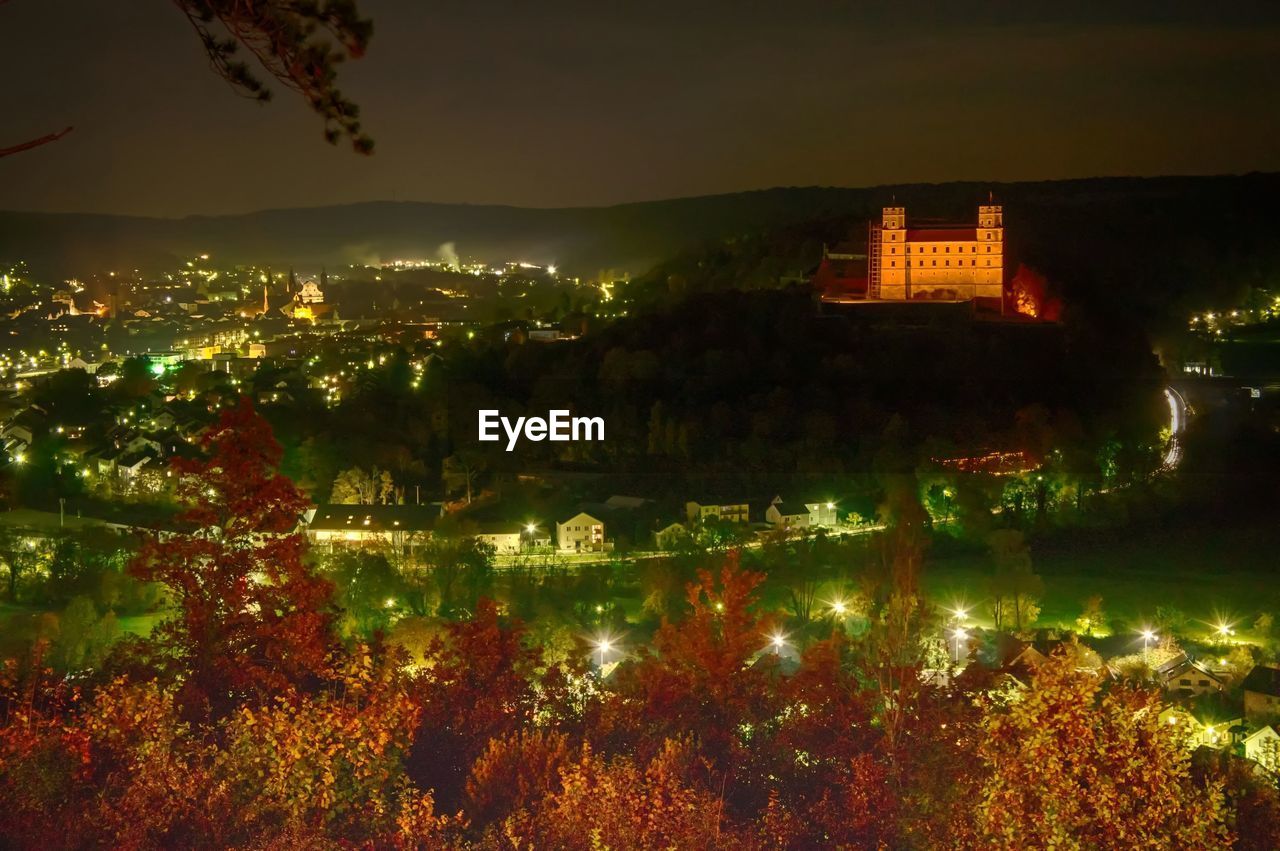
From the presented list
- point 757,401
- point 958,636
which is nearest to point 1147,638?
point 958,636

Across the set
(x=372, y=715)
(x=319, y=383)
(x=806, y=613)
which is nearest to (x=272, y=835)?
(x=372, y=715)

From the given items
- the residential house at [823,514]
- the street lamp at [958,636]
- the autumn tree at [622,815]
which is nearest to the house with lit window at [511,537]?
the residential house at [823,514]

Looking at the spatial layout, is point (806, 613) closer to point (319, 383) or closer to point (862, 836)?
point (862, 836)

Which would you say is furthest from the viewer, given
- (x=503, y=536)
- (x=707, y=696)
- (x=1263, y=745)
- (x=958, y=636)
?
(x=503, y=536)

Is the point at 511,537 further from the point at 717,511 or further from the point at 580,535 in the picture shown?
the point at 717,511

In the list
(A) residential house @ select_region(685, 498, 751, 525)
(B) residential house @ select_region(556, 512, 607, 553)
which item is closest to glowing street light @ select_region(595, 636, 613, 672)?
(B) residential house @ select_region(556, 512, 607, 553)
